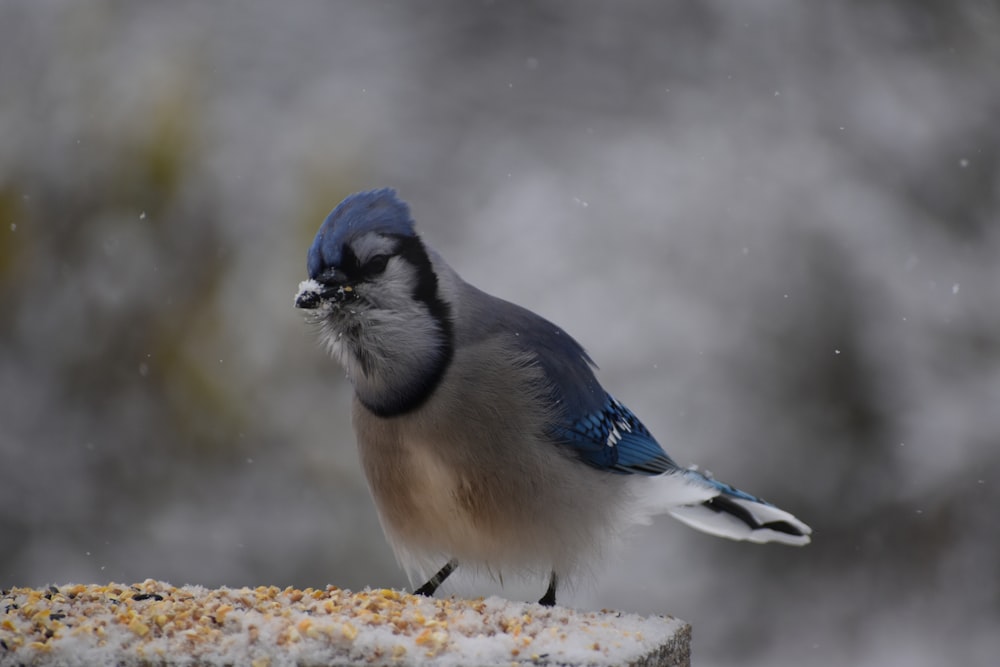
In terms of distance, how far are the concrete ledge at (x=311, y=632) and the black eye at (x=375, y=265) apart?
60 cm

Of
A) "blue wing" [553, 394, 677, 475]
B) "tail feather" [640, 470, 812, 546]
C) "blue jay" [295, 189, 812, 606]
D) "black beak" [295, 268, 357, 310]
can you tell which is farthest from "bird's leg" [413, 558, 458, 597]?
"black beak" [295, 268, 357, 310]

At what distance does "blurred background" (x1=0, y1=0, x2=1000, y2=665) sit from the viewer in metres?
3.58

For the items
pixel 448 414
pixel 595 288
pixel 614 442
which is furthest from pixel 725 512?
pixel 595 288

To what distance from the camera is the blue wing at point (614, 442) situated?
2326 millimetres

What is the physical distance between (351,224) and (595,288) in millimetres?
1650

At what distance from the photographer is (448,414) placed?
217cm

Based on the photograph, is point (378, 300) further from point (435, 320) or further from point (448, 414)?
point (448, 414)

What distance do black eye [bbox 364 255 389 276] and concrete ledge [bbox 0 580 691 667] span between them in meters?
0.60

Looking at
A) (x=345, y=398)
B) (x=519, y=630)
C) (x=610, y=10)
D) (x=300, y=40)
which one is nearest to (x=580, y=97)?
(x=610, y=10)

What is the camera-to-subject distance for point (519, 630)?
1640 millimetres

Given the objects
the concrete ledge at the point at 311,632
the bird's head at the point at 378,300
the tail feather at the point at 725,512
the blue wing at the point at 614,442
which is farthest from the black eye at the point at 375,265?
the tail feather at the point at 725,512

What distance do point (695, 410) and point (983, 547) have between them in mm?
974

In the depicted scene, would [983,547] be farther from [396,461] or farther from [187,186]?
[187,186]

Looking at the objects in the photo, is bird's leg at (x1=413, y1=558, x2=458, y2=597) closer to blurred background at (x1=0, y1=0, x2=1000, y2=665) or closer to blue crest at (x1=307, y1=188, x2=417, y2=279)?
blue crest at (x1=307, y1=188, x2=417, y2=279)
